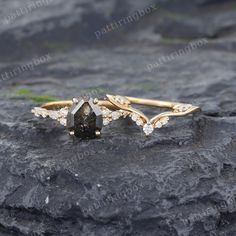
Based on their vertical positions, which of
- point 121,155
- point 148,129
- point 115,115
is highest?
point 115,115

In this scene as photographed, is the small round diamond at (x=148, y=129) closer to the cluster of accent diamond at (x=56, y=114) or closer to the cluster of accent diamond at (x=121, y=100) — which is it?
the cluster of accent diamond at (x=121, y=100)

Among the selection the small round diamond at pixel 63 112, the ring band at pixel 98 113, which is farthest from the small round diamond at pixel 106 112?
the small round diamond at pixel 63 112

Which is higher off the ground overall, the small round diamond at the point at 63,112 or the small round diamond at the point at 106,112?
the small round diamond at the point at 63,112

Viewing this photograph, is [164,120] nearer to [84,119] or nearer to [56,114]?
[84,119]

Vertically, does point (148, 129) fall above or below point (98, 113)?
below

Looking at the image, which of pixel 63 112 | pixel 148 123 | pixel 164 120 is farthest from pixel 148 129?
pixel 63 112

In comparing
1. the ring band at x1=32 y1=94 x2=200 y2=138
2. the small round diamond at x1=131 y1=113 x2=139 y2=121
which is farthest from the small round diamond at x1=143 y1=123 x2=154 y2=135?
the small round diamond at x1=131 y1=113 x2=139 y2=121

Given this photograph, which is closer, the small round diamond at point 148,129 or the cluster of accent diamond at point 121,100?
the small round diamond at point 148,129

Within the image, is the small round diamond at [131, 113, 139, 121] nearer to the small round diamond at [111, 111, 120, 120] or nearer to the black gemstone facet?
the small round diamond at [111, 111, 120, 120]
